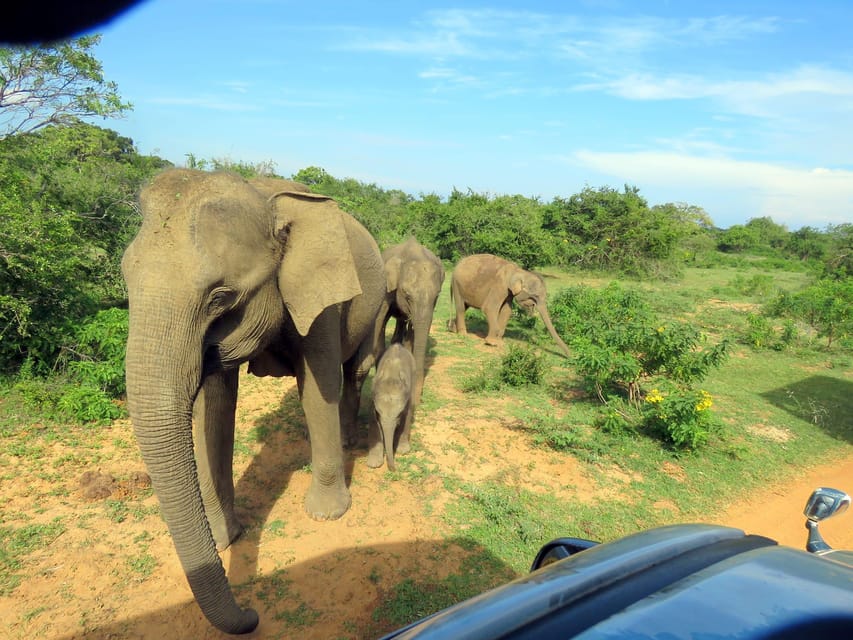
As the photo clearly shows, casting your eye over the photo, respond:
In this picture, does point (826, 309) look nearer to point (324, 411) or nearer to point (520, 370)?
point (520, 370)

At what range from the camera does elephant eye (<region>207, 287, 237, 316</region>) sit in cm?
284

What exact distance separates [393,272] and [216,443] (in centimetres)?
446

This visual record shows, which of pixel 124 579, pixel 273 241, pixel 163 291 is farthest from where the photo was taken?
pixel 124 579

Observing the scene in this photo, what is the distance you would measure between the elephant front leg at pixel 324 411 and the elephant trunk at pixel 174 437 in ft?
4.30

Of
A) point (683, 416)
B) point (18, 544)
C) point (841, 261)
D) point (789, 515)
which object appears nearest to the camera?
point (18, 544)

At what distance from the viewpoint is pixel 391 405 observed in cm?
537

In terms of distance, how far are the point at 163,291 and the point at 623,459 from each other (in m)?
5.55

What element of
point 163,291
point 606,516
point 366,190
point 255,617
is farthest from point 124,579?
point 366,190

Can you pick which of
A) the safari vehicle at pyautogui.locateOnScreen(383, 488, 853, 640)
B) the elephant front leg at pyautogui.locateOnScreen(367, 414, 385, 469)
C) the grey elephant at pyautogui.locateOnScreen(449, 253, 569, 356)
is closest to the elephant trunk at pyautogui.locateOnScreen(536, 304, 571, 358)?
the grey elephant at pyautogui.locateOnScreen(449, 253, 569, 356)

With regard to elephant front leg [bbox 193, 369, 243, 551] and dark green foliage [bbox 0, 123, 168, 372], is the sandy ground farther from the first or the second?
dark green foliage [bbox 0, 123, 168, 372]

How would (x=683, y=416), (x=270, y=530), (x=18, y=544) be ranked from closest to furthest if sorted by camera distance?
1. (x=18, y=544)
2. (x=270, y=530)
3. (x=683, y=416)

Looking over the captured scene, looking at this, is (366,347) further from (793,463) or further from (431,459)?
(793,463)

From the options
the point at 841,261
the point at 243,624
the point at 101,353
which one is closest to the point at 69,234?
the point at 101,353

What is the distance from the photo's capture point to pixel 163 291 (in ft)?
8.72
